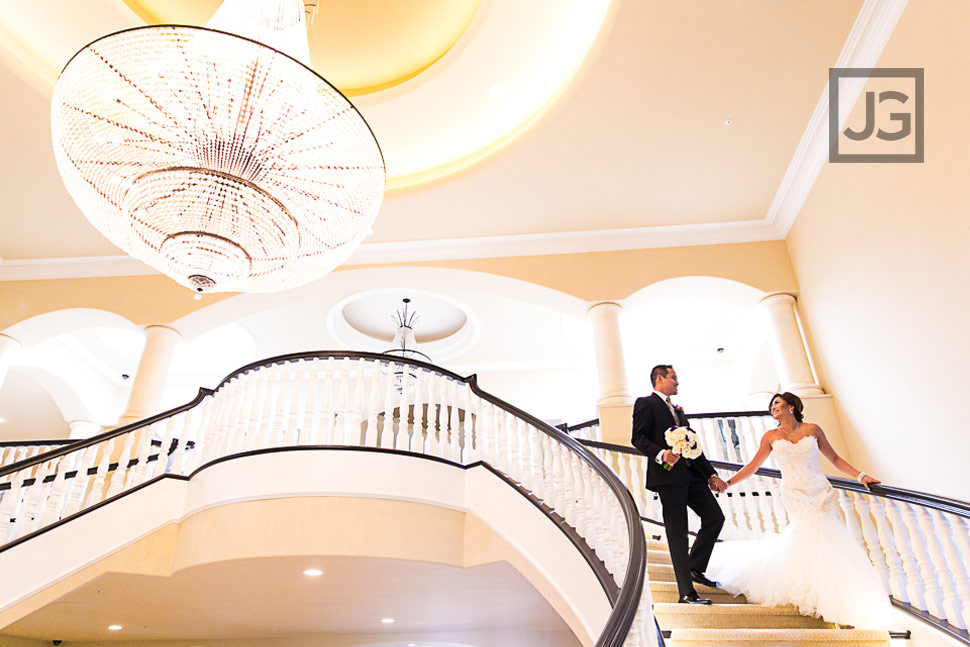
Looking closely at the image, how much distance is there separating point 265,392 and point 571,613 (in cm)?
333

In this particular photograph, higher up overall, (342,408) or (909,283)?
(909,283)

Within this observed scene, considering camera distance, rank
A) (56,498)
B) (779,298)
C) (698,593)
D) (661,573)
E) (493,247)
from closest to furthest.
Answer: (698,593) → (661,573) → (56,498) → (779,298) → (493,247)

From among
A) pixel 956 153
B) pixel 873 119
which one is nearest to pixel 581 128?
pixel 873 119

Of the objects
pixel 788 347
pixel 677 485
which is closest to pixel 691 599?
pixel 677 485

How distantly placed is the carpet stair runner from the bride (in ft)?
0.26

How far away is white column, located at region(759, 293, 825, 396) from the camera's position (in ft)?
22.5

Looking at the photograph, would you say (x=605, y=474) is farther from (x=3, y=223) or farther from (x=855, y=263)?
(x=3, y=223)

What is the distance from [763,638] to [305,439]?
148 inches

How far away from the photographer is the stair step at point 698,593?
148 inches

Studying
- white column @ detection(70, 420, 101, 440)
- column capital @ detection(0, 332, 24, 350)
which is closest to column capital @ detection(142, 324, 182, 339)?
column capital @ detection(0, 332, 24, 350)

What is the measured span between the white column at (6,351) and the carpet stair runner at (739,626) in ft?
28.0

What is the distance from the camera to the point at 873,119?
17.7ft

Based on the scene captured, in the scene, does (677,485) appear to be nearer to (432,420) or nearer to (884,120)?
(432,420)

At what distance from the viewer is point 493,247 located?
322 inches
